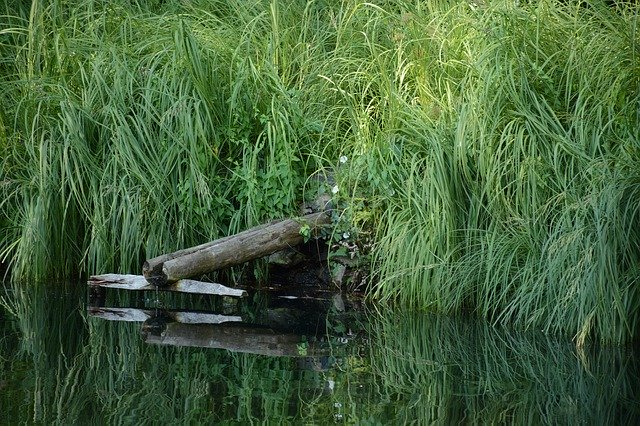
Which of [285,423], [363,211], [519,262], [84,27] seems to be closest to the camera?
[285,423]

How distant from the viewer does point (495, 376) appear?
169 inches


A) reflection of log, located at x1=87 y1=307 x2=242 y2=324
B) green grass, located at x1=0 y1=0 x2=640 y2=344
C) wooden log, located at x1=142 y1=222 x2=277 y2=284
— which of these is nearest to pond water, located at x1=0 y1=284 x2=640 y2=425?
reflection of log, located at x1=87 y1=307 x2=242 y2=324

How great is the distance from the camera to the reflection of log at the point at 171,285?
5910mm

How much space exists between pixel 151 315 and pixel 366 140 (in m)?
1.81

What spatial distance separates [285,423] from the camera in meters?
3.53

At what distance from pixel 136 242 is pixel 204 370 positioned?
6.83 feet

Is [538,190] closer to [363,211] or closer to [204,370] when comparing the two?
[363,211]

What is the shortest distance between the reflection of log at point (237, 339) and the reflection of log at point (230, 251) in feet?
2.30

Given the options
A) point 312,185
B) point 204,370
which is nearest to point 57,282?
point 312,185

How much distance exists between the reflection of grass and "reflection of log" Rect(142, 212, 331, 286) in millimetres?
1051

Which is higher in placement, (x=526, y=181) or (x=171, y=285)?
(x=526, y=181)

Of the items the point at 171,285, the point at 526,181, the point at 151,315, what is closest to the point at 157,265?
the point at 171,285

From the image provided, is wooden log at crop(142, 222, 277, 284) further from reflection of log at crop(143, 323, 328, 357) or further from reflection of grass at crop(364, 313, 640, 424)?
reflection of grass at crop(364, 313, 640, 424)

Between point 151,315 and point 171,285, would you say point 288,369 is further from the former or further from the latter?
point 171,285
